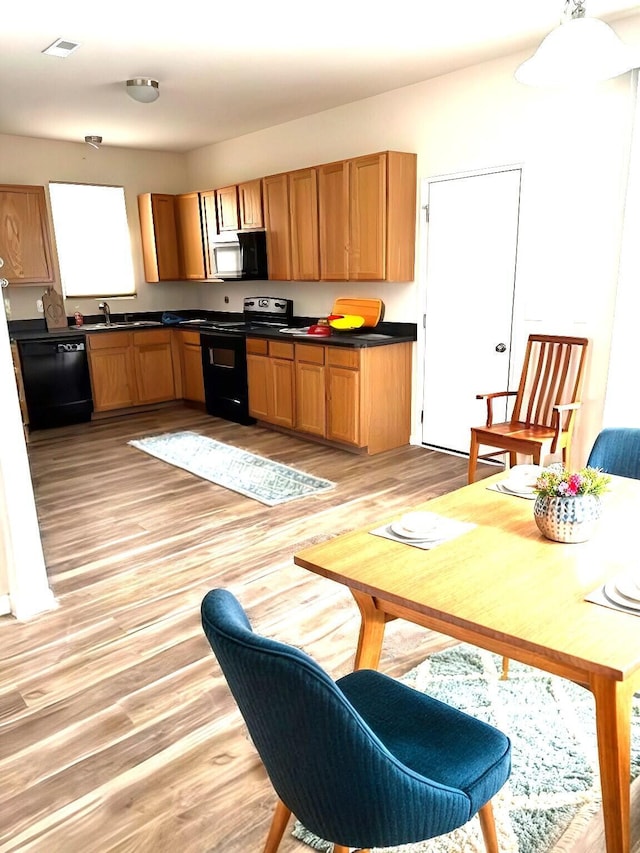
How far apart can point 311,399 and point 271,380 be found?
0.55m

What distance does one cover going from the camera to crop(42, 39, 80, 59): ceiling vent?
3.53 metres

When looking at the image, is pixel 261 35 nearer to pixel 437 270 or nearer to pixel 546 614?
pixel 437 270

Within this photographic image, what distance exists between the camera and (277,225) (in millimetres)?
5535

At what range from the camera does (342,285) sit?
5379mm

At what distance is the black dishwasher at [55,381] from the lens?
573cm

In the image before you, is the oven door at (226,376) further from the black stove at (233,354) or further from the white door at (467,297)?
the white door at (467,297)

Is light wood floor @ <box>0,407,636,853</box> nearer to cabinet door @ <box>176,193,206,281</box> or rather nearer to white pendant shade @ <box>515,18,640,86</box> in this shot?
white pendant shade @ <box>515,18,640,86</box>

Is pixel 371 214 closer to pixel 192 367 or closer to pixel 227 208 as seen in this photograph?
pixel 227 208

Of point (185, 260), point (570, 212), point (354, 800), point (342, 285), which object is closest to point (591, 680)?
point (354, 800)

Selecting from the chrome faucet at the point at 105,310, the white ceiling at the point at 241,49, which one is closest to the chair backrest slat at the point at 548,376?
the white ceiling at the point at 241,49

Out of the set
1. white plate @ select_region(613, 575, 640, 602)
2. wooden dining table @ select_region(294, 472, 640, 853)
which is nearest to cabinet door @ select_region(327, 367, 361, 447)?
wooden dining table @ select_region(294, 472, 640, 853)

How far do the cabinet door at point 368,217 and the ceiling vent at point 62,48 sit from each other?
6.61 feet

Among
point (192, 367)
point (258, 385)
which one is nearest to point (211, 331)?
point (192, 367)

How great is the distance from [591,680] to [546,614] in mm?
147
